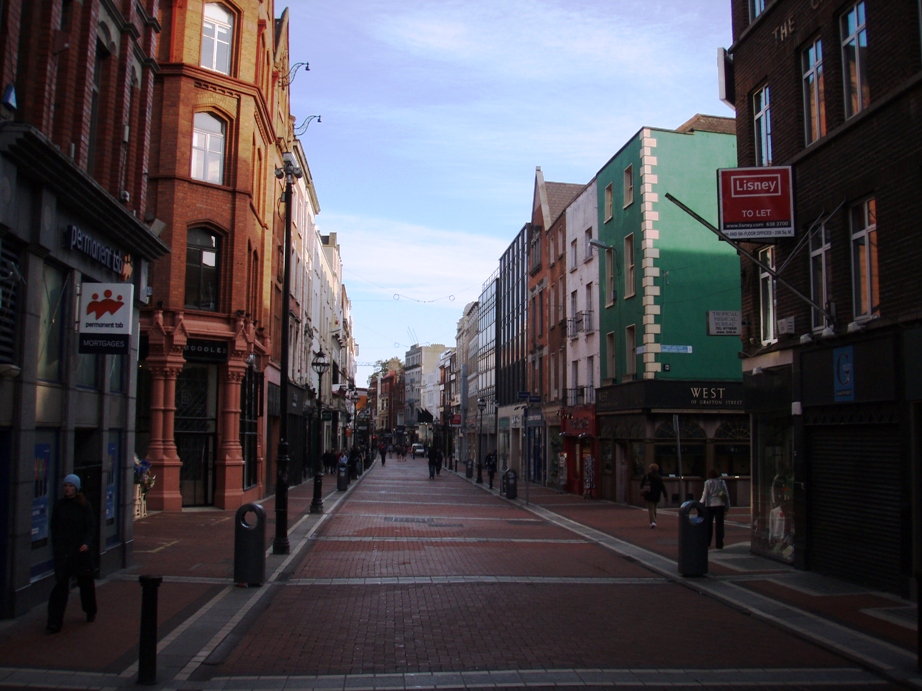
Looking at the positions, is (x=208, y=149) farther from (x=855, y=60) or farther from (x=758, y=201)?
(x=855, y=60)

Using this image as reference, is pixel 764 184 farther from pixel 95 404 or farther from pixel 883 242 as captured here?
pixel 95 404

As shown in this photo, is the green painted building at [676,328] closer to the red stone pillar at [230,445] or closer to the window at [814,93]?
the red stone pillar at [230,445]

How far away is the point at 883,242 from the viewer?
12742mm

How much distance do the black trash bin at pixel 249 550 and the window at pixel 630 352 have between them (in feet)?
65.8

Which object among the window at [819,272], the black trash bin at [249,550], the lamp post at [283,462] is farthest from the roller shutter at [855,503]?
the lamp post at [283,462]

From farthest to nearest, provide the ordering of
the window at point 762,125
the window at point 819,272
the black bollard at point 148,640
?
the window at point 762,125 < the window at point 819,272 < the black bollard at point 148,640

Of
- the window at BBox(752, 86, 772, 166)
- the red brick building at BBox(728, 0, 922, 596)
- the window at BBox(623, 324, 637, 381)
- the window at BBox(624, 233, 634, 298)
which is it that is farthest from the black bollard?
the window at BBox(624, 233, 634, 298)

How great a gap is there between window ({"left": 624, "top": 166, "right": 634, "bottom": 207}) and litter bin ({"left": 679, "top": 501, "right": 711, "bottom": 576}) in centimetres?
1905

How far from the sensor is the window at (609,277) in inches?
1288

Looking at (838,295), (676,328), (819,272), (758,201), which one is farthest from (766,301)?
(676,328)

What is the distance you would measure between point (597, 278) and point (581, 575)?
71.2 ft

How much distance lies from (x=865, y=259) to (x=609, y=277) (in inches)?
Answer: 775

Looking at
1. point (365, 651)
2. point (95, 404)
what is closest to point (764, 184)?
point (365, 651)

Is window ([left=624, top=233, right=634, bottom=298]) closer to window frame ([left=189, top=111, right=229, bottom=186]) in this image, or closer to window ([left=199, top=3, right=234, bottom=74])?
window frame ([left=189, top=111, right=229, bottom=186])
